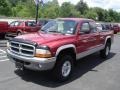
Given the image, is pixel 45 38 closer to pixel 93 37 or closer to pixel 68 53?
pixel 68 53

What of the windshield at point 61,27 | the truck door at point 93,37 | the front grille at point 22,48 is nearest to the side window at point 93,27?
the truck door at point 93,37

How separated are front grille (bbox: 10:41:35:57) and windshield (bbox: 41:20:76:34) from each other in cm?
146

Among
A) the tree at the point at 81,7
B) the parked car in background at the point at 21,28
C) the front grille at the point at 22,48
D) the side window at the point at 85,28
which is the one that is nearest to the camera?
the front grille at the point at 22,48

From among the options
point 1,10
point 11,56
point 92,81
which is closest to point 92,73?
point 92,81

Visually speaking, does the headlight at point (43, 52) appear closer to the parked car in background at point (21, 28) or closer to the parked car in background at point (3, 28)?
the parked car in background at point (3, 28)

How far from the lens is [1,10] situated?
7150cm

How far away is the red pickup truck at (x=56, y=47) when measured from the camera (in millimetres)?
6621

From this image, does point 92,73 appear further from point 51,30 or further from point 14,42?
point 14,42

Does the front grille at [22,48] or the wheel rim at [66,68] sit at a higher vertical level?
the front grille at [22,48]

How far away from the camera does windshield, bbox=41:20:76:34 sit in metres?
8.05

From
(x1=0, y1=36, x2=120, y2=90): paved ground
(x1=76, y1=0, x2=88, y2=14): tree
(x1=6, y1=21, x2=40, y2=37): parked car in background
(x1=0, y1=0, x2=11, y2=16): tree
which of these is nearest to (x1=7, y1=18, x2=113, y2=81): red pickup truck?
(x1=0, y1=36, x2=120, y2=90): paved ground

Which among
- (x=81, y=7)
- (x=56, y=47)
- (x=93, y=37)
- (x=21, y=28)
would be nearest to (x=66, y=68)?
(x=56, y=47)

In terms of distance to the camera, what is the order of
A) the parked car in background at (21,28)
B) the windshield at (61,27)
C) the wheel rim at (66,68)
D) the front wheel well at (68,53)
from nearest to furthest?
the front wheel well at (68,53), the wheel rim at (66,68), the windshield at (61,27), the parked car in background at (21,28)

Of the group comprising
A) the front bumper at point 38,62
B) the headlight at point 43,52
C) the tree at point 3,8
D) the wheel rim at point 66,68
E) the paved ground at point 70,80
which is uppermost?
the tree at point 3,8
